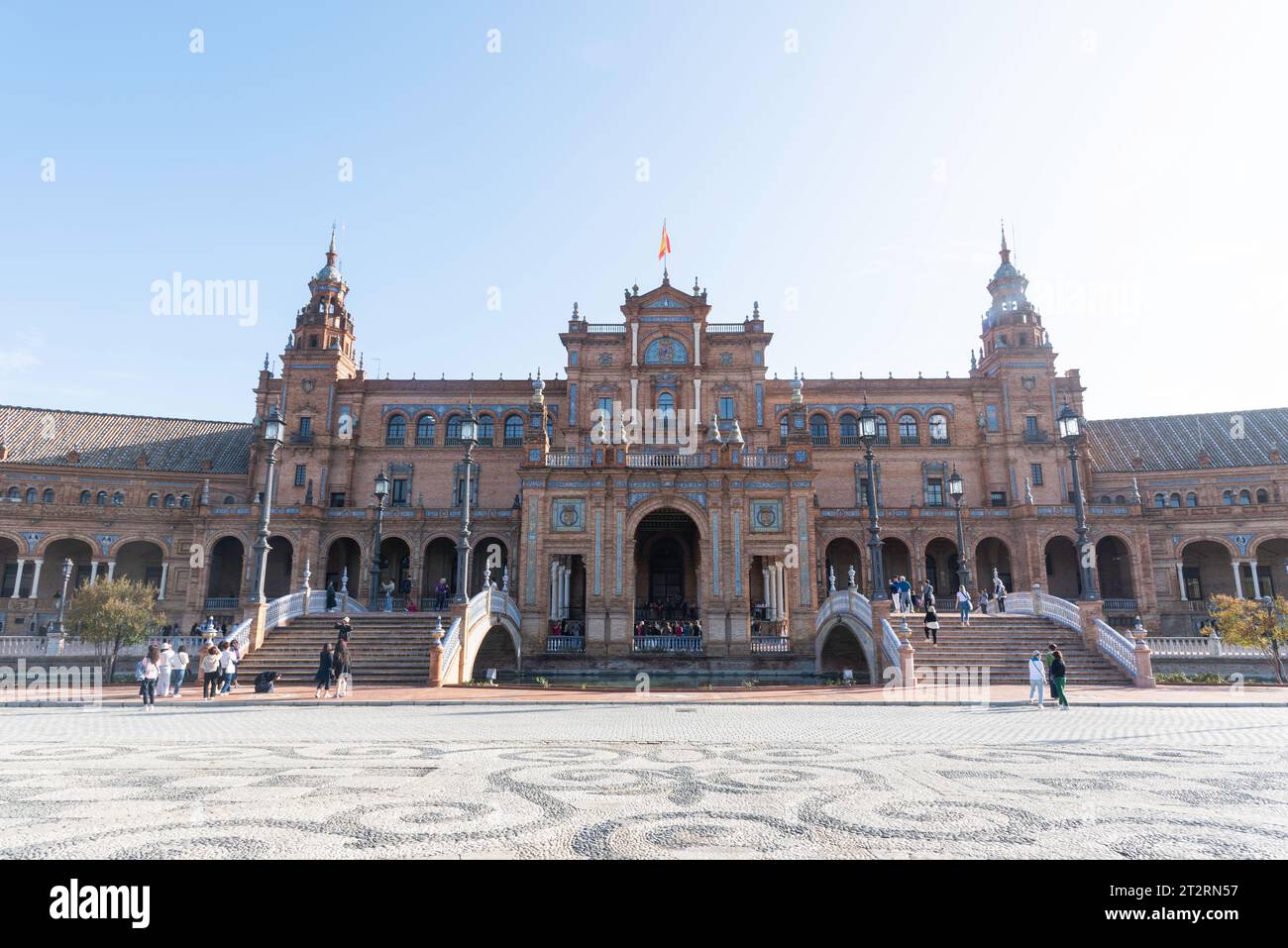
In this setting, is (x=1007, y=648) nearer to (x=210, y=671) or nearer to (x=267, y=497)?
(x=210, y=671)

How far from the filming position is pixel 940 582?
46500 mm

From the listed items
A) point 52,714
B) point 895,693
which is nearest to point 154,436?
point 52,714

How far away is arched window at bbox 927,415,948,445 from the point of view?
1946 inches

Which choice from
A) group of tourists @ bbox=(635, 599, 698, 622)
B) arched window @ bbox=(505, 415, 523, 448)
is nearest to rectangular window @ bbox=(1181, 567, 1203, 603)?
group of tourists @ bbox=(635, 599, 698, 622)

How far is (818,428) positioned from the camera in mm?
50406

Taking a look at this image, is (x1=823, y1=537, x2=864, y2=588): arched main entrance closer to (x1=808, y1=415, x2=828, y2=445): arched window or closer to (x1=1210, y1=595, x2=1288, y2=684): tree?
(x1=808, y1=415, x2=828, y2=445): arched window

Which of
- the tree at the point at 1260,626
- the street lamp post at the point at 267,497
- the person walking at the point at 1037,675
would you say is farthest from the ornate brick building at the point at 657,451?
the person walking at the point at 1037,675

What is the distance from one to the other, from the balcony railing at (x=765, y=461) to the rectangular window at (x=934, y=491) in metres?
→ 19.5

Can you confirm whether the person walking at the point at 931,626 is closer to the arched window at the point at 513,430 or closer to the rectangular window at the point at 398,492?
the arched window at the point at 513,430

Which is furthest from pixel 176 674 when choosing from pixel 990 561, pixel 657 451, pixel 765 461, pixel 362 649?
pixel 990 561

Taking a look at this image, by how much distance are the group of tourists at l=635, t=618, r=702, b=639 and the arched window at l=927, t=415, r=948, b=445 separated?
25.8m

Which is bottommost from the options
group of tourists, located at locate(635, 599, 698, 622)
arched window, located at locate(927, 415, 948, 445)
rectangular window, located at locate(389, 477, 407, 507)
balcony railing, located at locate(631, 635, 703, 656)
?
balcony railing, located at locate(631, 635, 703, 656)

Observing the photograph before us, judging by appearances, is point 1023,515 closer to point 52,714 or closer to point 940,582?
point 940,582
